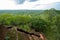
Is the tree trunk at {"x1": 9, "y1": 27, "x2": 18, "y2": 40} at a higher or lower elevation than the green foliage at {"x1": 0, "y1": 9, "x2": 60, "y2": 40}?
higher

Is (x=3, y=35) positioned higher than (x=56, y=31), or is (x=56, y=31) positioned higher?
(x=3, y=35)

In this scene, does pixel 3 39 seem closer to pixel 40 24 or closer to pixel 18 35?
pixel 18 35

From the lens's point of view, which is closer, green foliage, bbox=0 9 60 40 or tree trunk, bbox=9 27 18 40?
tree trunk, bbox=9 27 18 40

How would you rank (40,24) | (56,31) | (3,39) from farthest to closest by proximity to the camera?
(56,31) < (40,24) < (3,39)

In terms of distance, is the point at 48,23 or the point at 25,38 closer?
the point at 25,38

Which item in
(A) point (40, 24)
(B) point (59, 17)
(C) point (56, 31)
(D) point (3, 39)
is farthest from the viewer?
(B) point (59, 17)

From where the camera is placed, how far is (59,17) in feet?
27.4

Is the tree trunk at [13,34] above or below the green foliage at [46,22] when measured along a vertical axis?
above

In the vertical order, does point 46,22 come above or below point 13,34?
below

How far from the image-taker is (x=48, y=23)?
7.89 metres

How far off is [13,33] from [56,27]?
24.0 ft

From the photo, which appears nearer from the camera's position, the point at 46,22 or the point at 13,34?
the point at 13,34

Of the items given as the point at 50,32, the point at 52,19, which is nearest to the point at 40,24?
the point at 50,32

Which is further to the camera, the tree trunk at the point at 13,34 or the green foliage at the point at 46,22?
the green foliage at the point at 46,22
